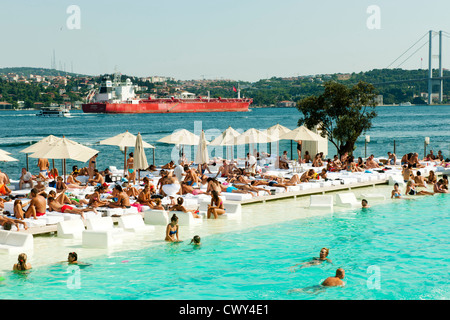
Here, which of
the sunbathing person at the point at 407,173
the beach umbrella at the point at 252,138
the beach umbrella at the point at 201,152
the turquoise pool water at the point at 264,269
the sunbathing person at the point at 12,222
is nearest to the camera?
the turquoise pool water at the point at 264,269

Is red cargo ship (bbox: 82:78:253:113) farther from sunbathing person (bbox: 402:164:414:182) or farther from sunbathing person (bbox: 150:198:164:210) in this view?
sunbathing person (bbox: 150:198:164:210)

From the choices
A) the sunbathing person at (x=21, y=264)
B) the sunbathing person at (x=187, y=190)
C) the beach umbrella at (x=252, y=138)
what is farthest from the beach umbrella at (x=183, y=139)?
the sunbathing person at (x=21, y=264)

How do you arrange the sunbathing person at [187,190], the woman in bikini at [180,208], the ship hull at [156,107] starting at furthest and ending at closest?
1. the ship hull at [156,107]
2. the sunbathing person at [187,190]
3. the woman in bikini at [180,208]

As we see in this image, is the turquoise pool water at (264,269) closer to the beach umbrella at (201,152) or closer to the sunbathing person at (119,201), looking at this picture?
the sunbathing person at (119,201)

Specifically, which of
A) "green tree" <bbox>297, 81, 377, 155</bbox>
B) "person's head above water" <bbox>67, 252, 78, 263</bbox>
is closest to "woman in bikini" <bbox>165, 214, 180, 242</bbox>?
"person's head above water" <bbox>67, 252, 78, 263</bbox>

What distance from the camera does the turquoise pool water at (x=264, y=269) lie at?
774 centimetres

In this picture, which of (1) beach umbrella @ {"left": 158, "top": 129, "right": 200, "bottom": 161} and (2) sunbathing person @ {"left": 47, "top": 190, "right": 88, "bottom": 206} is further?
(1) beach umbrella @ {"left": 158, "top": 129, "right": 200, "bottom": 161}

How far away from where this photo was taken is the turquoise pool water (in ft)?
25.4

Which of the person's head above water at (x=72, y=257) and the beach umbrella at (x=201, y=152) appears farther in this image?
the beach umbrella at (x=201, y=152)

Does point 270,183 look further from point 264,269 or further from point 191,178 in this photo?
point 264,269

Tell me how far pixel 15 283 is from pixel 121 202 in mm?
4201

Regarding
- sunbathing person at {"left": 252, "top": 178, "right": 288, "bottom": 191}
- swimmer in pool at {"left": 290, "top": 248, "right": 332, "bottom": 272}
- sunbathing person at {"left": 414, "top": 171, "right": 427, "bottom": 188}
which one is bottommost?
swimmer in pool at {"left": 290, "top": 248, "right": 332, "bottom": 272}

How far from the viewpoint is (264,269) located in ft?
28.8
